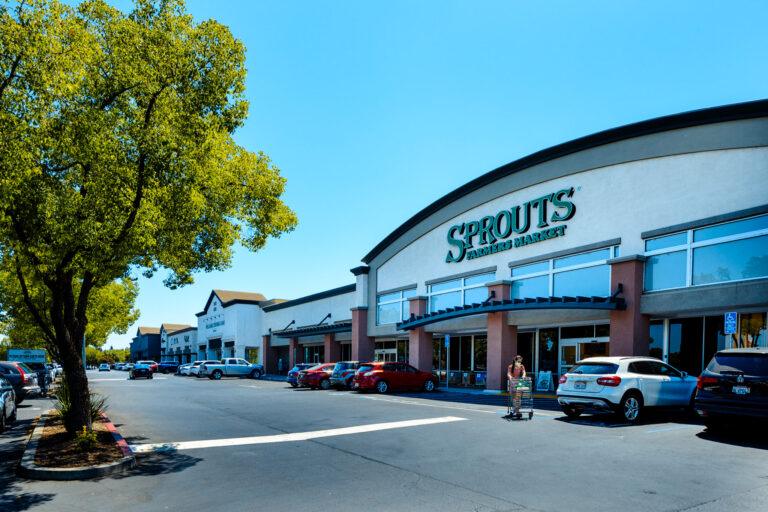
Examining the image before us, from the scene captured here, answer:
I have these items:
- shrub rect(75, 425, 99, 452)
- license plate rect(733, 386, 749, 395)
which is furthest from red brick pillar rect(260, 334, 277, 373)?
license plate rect(733, 386, 749, 395)

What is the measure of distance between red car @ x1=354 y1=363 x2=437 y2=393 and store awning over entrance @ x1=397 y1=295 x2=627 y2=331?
3057 mm

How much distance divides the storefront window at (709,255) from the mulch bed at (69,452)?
55.5 feet

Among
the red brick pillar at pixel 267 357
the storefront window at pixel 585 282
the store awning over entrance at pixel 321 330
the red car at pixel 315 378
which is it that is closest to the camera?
the storefront window at pixel 585 282

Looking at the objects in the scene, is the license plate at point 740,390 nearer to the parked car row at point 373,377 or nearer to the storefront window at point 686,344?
the storefront window at point 686,344

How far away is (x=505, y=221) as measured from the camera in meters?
26.3

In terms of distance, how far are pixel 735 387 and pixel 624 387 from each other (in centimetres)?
251

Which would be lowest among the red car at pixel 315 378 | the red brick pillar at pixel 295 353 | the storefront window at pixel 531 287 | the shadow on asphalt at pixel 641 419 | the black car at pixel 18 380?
the red brick pillar at pixel 295 353

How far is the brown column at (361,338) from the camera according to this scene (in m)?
36.5

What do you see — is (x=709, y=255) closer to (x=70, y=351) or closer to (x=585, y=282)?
(x=585, y=282)

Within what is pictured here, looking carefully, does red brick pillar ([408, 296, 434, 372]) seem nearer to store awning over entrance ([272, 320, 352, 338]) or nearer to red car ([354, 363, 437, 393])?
red car ([354, 363, 437, 393])

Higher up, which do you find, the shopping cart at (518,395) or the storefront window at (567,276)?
the storefront window at (567,276)

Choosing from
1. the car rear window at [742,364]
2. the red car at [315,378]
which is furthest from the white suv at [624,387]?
the red car at [315,378]

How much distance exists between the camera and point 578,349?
23203 mm

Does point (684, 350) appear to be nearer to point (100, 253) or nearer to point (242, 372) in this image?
point (100, 253)
